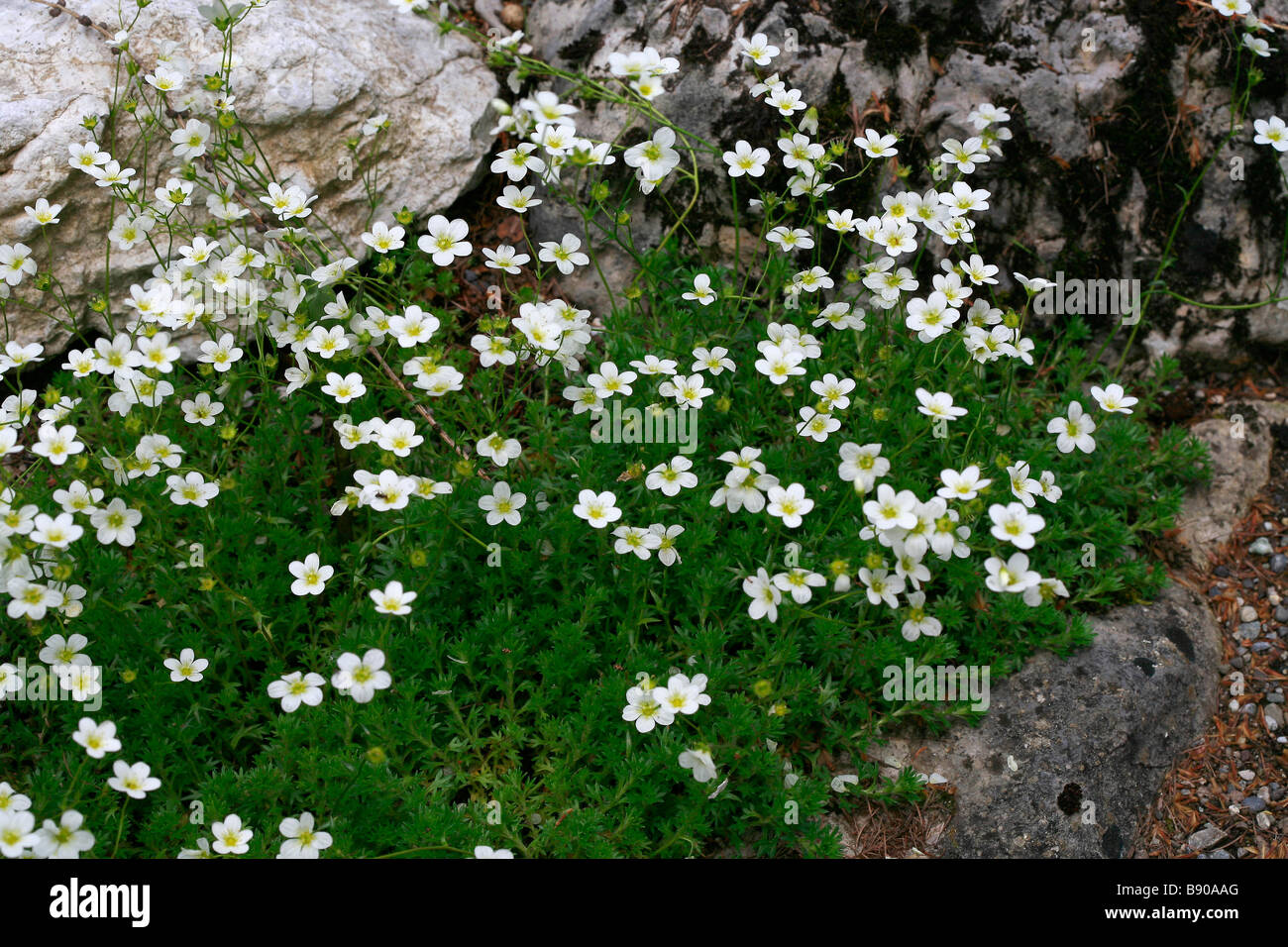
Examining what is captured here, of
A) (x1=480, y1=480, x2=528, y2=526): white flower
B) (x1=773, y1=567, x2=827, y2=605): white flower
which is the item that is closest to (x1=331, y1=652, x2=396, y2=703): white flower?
(x1=480, y1=480, x2=528, y2=526): white flower

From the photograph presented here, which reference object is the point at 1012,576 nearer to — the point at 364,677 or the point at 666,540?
the point at 666,540

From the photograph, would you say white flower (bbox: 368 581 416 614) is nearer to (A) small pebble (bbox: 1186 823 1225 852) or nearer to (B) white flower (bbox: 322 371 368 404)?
(B) white flower (bbox: 322 371 368 404)

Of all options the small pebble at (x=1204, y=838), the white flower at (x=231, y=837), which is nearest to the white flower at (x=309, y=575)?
the white flower at (x=231, y=837)

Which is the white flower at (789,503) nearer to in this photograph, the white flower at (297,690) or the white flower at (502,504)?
the white flower at (502,504)

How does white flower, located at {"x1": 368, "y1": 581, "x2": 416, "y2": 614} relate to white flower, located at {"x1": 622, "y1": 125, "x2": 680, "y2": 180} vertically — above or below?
below
